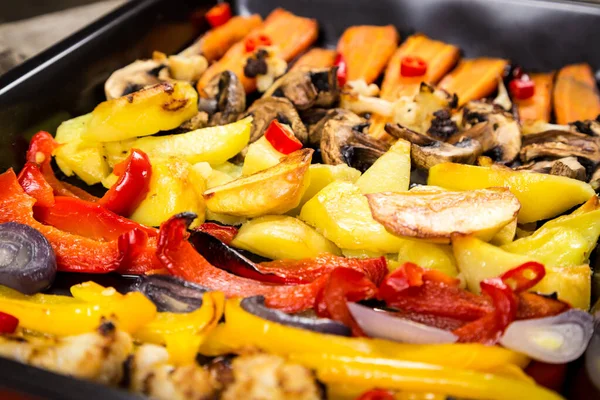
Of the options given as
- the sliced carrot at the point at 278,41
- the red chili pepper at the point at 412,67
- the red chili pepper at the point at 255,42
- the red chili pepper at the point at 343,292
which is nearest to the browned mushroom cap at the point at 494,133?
the red chili pepper at the point at 412,67

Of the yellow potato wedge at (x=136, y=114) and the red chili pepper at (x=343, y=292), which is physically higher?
the yellow potato wedge at (x=136, y=114)

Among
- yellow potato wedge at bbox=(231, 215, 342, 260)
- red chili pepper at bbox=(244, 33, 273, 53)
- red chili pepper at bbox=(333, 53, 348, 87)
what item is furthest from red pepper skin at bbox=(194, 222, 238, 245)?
red chili pepper at bbox=(244, 33, 273, 53)

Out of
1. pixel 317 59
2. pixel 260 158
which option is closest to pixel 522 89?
pixel 317 59

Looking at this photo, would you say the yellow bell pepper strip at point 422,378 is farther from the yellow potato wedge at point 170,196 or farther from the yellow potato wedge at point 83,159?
the yellow potato wedge at point 83,159

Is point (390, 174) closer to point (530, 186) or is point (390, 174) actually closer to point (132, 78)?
point (530, 186)

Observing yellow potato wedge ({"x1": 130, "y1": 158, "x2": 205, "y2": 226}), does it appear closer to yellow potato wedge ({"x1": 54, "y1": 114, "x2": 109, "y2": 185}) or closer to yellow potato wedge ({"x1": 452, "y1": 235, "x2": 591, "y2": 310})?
yellow potato wedge ({"x1": 54, "y1": 114, "x2": 109, "y2": 185})
